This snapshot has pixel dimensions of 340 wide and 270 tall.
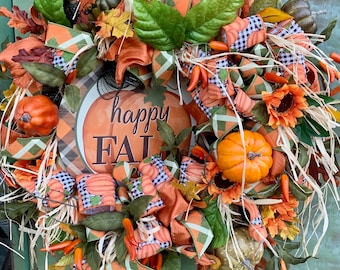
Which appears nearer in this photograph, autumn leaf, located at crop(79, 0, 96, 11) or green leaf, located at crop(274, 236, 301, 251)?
autumn leaf, located at crop(79, 0, 96, 11)

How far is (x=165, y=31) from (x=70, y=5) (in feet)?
0.65

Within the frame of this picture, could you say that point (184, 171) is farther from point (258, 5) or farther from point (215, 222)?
point (258, 5)

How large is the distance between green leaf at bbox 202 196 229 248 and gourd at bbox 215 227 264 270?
3 centimetres

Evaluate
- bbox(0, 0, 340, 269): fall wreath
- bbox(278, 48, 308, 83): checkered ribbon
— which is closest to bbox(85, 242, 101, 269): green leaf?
bbox(0, 0, 340, 269): fall wreath

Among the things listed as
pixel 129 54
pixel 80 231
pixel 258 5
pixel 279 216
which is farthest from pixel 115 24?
pixel 279 216

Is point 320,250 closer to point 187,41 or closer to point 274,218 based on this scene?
point 274,218

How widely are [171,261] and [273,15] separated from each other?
490 mm

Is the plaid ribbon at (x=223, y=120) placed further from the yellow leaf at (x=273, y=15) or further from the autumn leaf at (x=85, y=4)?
the autumn leaf at (x=85, y=4)

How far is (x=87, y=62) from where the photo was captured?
0.85 metres

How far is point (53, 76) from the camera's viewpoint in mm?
840

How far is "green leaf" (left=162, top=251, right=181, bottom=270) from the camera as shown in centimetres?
89

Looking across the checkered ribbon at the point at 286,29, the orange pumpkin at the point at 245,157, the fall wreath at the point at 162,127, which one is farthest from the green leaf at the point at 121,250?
the checkered ribbon at the point at 286,29

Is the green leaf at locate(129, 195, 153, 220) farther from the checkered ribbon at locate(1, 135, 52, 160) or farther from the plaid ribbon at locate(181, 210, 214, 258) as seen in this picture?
the checkered ribbon at locate(1, 135, 52, 160)

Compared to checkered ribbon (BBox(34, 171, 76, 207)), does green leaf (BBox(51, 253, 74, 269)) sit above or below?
below
